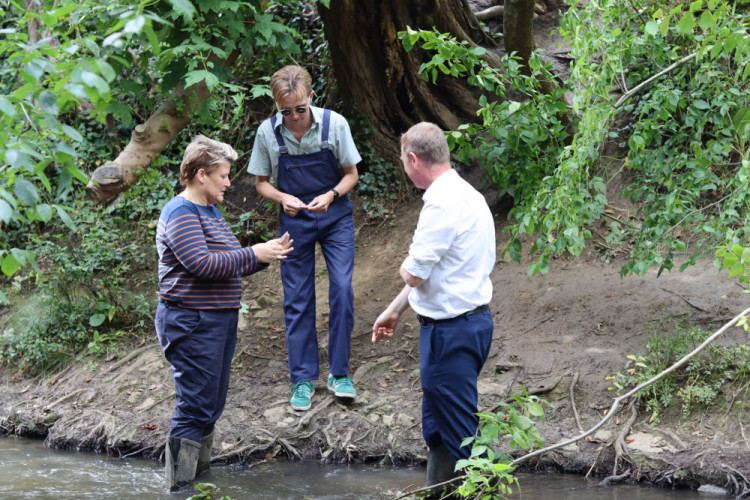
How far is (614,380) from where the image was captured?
548cm

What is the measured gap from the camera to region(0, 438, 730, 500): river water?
4570 mm

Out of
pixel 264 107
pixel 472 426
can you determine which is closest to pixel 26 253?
pixel 472 426

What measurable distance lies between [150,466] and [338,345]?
1519 mm

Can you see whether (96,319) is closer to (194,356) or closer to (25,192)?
(194,356)

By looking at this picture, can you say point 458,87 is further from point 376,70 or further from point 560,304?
point 560,304

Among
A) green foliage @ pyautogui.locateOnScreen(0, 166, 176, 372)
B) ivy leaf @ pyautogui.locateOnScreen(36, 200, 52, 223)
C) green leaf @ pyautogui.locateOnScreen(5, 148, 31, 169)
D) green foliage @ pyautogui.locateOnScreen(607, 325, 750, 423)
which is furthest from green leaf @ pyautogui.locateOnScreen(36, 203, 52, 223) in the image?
green foliage @ pyautogui.locateOnScreen(0, 166, 176, 372)

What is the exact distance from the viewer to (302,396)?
5.66 meters

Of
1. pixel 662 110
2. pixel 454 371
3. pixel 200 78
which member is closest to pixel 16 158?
pixel 454 371

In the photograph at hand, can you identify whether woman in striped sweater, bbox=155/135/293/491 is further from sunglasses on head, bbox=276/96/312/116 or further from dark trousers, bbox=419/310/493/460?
dark trousers, bbox=419/310/493/460

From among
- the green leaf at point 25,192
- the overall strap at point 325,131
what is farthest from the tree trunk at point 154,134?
the green leaf at point 25,192

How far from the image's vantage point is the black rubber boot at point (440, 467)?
3.80m

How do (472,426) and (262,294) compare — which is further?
(262,294)

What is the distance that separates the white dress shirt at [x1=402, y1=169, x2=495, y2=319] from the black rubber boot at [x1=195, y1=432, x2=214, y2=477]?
1723 millimetres

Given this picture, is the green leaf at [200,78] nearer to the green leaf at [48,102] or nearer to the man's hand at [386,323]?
the man's hand at [386,323]
